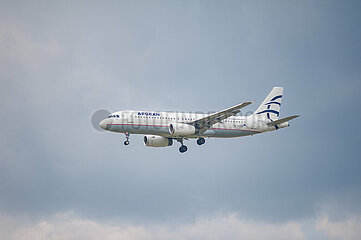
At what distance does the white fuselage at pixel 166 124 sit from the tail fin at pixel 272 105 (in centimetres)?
343

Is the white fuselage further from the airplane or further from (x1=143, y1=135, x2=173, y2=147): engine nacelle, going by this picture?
(x1=143, y1=135, x2=173, y2=147): engine nacelle

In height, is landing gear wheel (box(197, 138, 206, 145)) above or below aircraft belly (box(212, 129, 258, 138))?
below

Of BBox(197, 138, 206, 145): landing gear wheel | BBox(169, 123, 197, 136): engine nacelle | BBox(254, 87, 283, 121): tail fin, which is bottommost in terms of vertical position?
BBox(169, 123, 197, 136): engine nacelle

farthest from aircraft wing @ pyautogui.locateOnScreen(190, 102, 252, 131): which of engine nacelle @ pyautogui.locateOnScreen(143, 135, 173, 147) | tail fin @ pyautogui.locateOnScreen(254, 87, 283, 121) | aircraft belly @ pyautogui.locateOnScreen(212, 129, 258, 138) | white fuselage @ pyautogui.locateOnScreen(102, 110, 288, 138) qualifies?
tail fin @ pyautogui.locateOnScreen(254, 87, 283, 121)

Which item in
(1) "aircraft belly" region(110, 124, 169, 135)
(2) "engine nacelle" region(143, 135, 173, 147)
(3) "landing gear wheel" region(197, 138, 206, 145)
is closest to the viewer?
(1) "aircraft belly" region(110, 124, 169, 135)

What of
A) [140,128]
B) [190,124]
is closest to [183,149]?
[190,124]

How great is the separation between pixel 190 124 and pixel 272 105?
55.7 feet

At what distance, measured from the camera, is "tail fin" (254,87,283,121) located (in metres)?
75.9

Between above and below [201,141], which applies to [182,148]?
above

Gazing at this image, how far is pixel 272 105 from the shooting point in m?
77.2

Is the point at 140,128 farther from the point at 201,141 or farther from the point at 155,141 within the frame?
the point at 201,141

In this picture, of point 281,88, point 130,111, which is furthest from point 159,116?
point 281,88

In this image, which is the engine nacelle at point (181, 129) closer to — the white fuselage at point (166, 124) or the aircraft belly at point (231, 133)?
the white fuselage at point (166, 124)

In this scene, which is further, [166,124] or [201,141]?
[201,141]
